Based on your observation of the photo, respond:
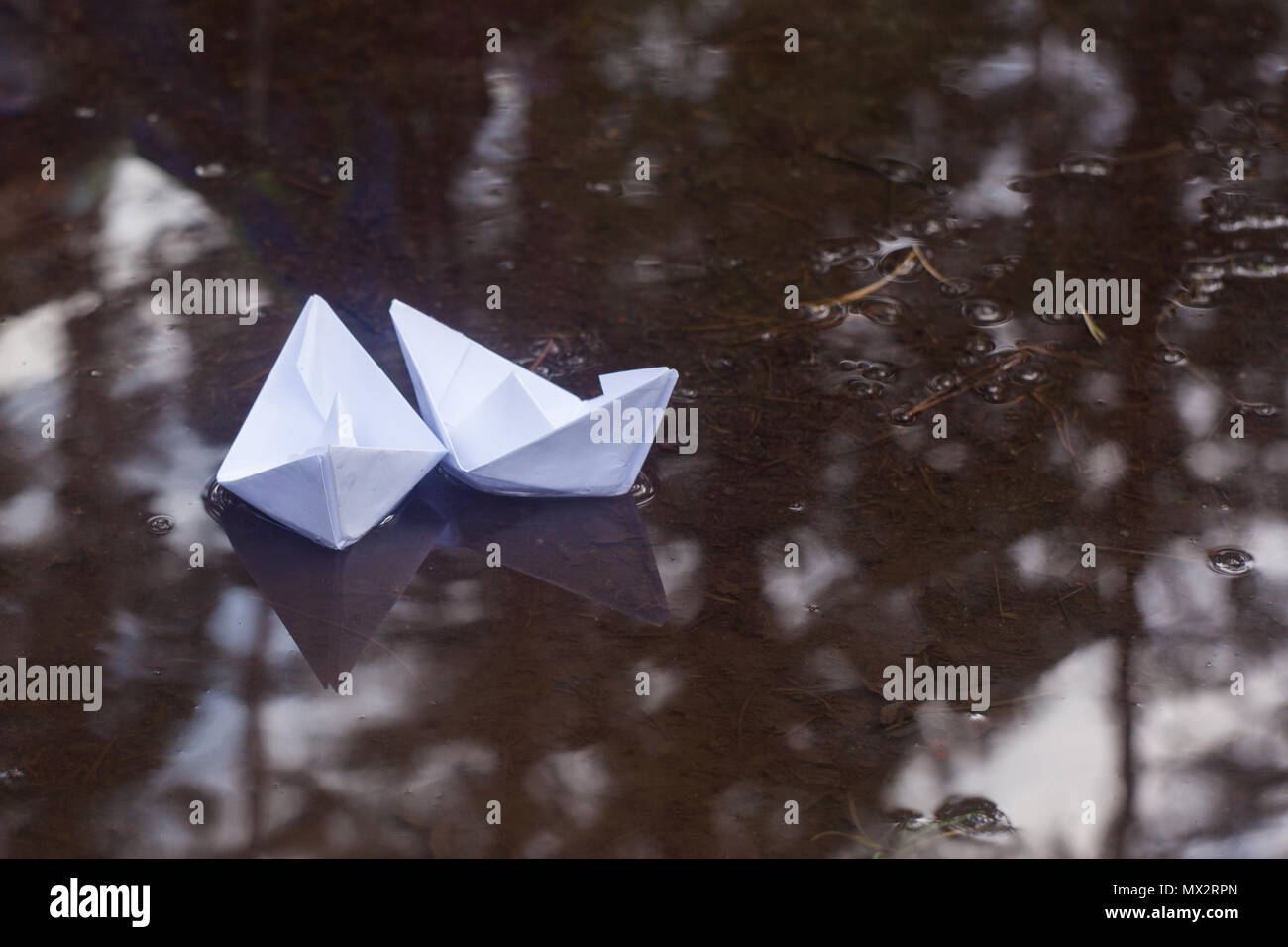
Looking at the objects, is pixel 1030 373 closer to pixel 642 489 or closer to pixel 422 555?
pixel 642 489

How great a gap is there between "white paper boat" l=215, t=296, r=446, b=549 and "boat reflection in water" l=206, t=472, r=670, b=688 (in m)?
0.03

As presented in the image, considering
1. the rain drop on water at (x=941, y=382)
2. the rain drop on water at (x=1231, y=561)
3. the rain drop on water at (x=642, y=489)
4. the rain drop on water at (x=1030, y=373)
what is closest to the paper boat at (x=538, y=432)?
the rain drop on water at (x=642, y=489)

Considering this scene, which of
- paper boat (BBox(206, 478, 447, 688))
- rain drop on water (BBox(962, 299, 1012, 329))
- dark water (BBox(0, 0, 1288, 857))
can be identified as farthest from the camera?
rain drop on water (BBox(962, 299, 1012, 329))

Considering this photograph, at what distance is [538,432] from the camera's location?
168cm

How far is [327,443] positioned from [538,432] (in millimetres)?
284

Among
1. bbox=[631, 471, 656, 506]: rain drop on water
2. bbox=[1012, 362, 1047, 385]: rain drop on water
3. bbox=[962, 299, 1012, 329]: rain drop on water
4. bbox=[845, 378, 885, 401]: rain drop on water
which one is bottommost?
bbox=[631, 471, 656, 506]: rain drop on water

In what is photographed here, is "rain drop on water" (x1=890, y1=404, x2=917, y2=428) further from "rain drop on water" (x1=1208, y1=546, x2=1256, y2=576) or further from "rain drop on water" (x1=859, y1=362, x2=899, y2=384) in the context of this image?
"rain drop on water" (x1=1208, y1=546, x2=1256, y2=576)

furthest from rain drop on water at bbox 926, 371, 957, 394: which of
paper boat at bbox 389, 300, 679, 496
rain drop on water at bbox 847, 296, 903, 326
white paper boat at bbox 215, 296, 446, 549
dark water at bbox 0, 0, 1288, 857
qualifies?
white paper boat at bbox 215, 296, 446, 549

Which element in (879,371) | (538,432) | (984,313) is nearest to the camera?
(538,432)

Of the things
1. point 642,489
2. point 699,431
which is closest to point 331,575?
point 642,489

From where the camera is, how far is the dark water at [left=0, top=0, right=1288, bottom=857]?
135 cm

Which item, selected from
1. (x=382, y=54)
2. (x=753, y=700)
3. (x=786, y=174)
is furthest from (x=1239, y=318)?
(x=382, y=54)

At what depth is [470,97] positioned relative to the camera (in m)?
2.62

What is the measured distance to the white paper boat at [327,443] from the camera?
5.22 feet
